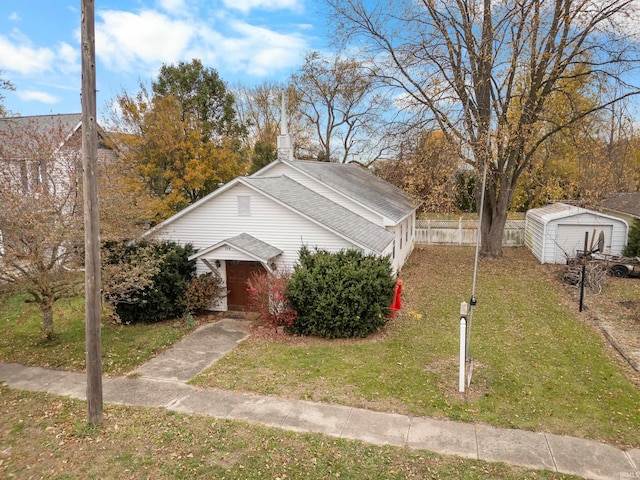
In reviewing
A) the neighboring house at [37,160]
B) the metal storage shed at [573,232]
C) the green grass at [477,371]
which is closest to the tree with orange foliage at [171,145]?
the neighboring house at [37,160]

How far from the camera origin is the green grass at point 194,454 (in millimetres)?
6152

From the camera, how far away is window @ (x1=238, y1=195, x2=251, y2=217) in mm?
14188

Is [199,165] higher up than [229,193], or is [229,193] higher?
[199,165]

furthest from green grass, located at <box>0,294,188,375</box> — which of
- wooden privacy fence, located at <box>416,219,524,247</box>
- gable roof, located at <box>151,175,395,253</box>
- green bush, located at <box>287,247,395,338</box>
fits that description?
wooden privacy fence, located at <box>416,219,524,247</box>

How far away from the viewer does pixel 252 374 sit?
973cm

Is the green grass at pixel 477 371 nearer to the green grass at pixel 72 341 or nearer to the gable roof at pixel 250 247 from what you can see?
→ the green grass at pixel 72 341

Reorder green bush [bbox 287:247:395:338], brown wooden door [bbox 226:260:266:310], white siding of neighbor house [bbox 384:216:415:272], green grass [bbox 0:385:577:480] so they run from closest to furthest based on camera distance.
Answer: green grass [bbox 0:385:577:480]
green bush [bbox 287:247:395:338]
brown wooden door [bbox 226:260:266:310]
white siding of neighbor house [bbox 384:216:415:272]

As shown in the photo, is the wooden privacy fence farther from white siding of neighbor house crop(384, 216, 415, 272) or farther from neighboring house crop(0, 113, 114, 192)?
neighboring house crop(0, 113, 114, 192)

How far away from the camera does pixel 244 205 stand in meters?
14.2

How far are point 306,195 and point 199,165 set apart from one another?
934cm

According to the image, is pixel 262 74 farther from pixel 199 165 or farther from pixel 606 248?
pixel 606 248

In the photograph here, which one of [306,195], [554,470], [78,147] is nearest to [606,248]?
[306,195]

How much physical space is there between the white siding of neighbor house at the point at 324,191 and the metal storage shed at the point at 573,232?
9966mm

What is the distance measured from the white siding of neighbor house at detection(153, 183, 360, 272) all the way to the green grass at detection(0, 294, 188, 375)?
2.94 metres
